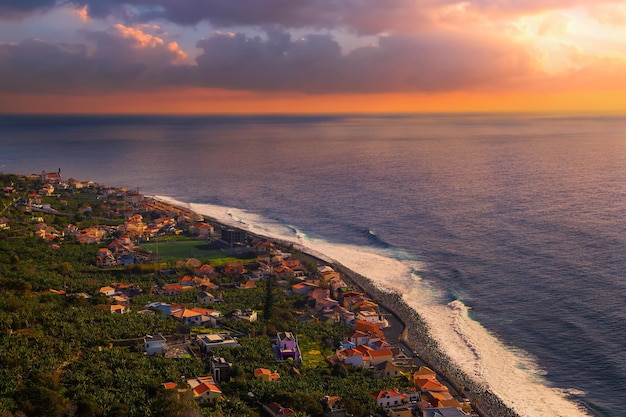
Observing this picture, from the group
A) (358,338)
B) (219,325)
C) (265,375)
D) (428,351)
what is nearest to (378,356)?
(358,338)

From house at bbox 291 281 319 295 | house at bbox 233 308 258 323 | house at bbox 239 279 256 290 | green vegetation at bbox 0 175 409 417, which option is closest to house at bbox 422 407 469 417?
green vegetation at bbox 0 175 409 417

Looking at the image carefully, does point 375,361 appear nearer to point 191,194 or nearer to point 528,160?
point 191,194

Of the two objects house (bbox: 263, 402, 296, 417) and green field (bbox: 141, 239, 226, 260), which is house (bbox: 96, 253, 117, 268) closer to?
green field (bbox: 141, 239, 226, 260)

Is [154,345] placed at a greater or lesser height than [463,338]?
greater

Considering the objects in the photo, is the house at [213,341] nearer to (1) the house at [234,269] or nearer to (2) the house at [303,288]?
(2) the house at [303,288]

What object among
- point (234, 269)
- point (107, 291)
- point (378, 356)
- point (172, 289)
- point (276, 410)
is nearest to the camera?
point (276, 410)

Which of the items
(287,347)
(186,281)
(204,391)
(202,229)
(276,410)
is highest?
(204,391)

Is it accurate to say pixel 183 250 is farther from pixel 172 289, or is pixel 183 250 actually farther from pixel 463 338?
pixel 463 338

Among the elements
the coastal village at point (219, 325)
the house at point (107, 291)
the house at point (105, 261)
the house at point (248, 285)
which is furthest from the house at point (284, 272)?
the house at point (105, 261)
